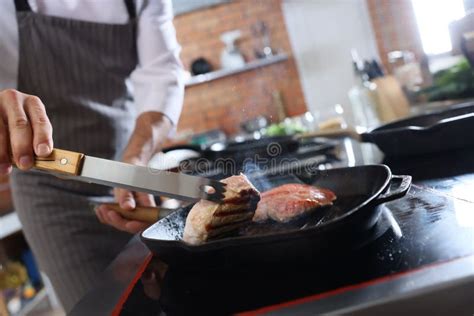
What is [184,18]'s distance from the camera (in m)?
4.02

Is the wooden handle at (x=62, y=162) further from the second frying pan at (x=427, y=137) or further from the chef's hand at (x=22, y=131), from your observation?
the second frying pan at (x=427, y=137)

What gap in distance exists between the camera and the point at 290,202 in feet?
2.03

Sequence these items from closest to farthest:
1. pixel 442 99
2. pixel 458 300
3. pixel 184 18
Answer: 1. pixel 458 300
2. pixel 442 99
3. pixel 184 18

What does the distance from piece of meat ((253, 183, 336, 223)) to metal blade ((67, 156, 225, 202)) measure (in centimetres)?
9

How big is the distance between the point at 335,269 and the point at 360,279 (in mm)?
44

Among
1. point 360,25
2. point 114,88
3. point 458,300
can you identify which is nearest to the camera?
point 458,300

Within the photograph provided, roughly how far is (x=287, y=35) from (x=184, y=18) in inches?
38.2

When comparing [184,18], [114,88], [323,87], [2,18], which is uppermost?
[184,18]

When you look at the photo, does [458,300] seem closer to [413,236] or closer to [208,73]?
[413,236]

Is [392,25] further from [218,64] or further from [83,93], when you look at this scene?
[83,93]

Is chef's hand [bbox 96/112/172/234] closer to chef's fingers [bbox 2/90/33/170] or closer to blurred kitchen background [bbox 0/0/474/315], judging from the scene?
chef's fingers [bbox 2/90/33/170]

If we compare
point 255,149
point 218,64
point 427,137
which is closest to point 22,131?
Result: point 427,137

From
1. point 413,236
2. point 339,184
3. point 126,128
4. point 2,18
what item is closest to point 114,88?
point 126,128

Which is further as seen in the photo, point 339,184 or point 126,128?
point 126,128
